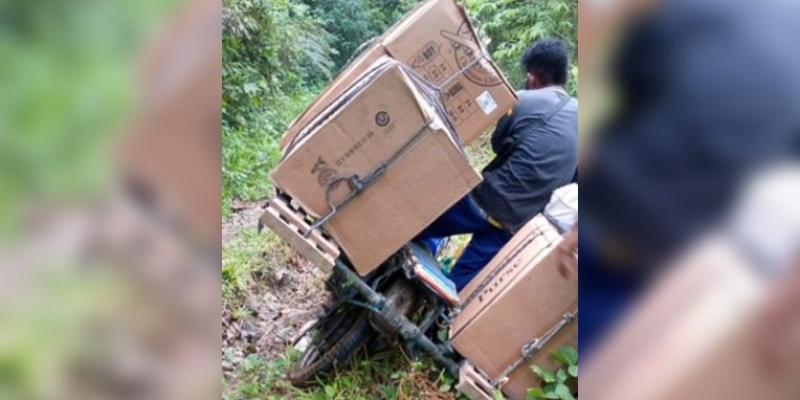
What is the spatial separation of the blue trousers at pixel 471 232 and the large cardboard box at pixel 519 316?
1.24 feet

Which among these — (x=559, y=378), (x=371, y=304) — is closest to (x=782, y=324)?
(x=559, y=378)

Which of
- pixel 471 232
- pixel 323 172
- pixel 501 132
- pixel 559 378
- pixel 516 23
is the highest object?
→ pixel 323 172

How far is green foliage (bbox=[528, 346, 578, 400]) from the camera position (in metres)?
2.30

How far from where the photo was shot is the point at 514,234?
9.48ft

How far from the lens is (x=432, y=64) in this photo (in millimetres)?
2807

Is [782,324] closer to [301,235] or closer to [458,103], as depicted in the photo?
[301,235]

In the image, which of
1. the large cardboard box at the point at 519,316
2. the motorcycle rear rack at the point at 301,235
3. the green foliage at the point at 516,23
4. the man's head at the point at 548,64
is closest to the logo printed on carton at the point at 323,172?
the motorcycle rear rack at the point at 301,235

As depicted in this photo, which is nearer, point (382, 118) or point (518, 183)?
point (382, 118)

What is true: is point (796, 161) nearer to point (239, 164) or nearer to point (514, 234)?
point (514, 234)

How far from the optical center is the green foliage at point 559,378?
2.30 meters

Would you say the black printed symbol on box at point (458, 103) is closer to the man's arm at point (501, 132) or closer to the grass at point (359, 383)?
the man's arm at point (501, 132)

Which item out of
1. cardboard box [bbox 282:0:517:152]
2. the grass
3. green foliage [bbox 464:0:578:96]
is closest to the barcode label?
cardboard box [bbox 282:0:517:152]

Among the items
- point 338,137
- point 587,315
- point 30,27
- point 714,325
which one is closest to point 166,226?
point 30,27

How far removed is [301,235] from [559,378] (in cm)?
100
